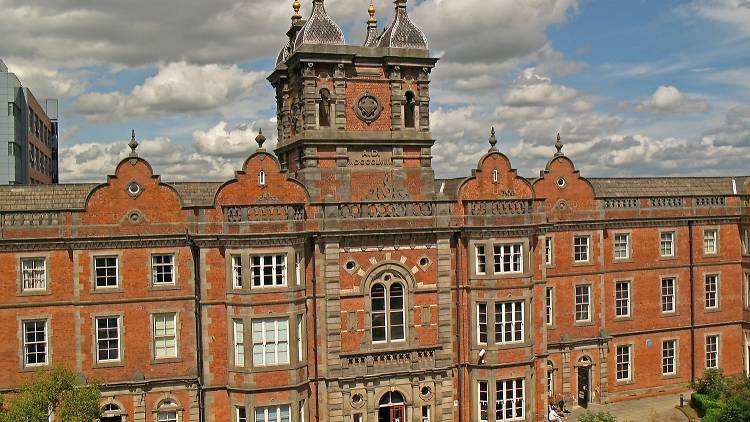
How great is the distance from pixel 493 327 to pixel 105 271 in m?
18.8

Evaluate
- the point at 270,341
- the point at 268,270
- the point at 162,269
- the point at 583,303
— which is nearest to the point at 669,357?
the point at 583,303

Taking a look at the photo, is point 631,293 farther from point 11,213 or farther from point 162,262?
point 11,213

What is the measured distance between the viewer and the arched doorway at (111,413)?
32688 mm

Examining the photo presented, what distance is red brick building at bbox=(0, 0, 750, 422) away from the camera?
105 ft

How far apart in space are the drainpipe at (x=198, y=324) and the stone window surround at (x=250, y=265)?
1.85m

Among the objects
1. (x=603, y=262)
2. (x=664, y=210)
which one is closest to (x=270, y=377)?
(x=603, y=262)

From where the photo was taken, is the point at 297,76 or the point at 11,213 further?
the point at 297,76

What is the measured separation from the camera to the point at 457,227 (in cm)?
3531

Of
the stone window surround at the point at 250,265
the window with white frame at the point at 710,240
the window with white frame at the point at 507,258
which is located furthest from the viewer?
the window with white frame at the point at 710,240

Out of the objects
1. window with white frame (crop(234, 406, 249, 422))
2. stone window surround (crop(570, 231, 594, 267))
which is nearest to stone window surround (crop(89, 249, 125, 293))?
window with white frame (crop(234, 406, 249, 422))

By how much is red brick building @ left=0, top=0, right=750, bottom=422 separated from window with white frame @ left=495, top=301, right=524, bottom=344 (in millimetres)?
97

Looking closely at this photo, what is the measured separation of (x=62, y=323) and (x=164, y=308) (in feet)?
14.9

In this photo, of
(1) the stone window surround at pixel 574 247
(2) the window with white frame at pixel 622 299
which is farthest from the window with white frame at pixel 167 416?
(2) the window with white frame at pixel 622 299

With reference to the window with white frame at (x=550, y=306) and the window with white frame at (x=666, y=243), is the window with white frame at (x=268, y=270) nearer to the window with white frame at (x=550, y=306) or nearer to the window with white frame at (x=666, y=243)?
the window with white frame at (x=550, y=306)
